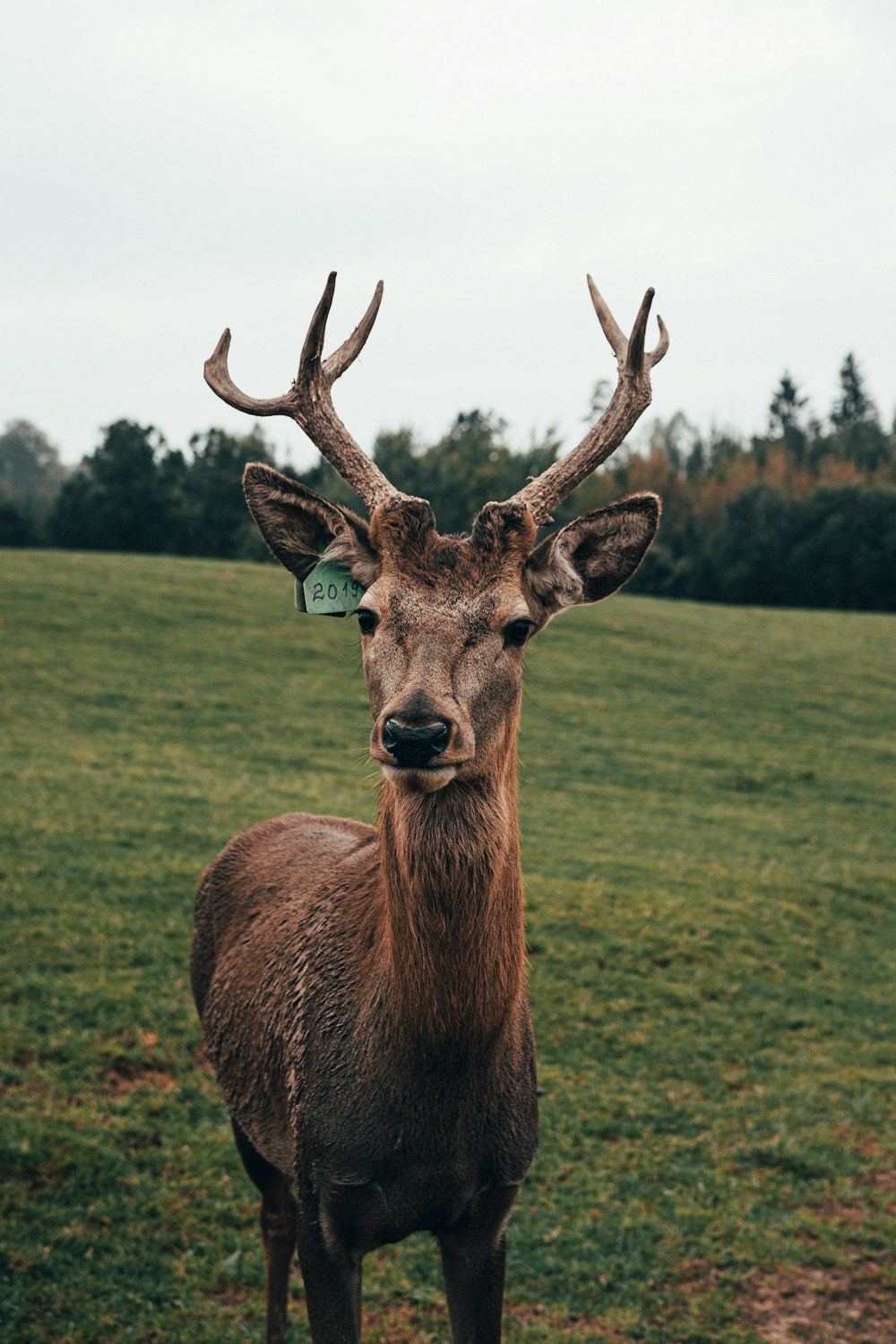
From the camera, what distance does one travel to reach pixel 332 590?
397cm

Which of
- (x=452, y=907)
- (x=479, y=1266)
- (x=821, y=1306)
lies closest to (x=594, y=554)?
(x=452, y=907)

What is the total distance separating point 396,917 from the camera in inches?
144

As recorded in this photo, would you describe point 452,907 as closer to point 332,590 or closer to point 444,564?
point 444,564

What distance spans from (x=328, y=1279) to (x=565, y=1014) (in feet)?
18.3

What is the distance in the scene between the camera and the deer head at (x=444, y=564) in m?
3.12

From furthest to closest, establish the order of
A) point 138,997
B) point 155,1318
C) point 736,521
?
point 736,521, point 138,997, point 155,1318

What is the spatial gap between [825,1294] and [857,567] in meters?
48.2

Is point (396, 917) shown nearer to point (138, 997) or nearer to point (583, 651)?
point (138, 997)

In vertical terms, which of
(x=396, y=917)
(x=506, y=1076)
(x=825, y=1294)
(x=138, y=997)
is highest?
(x=396, y=917)

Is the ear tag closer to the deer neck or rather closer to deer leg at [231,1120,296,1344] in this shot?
the deer neck

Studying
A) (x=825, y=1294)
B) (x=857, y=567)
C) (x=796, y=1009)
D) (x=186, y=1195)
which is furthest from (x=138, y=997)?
(x=857, y=567)

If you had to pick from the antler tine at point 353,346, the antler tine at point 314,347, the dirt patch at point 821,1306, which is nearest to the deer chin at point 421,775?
the antler tine at point 314,347

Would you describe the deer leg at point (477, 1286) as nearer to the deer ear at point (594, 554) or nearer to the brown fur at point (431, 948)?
the brown fur at point (431, 948)

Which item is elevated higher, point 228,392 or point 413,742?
point 228,392
